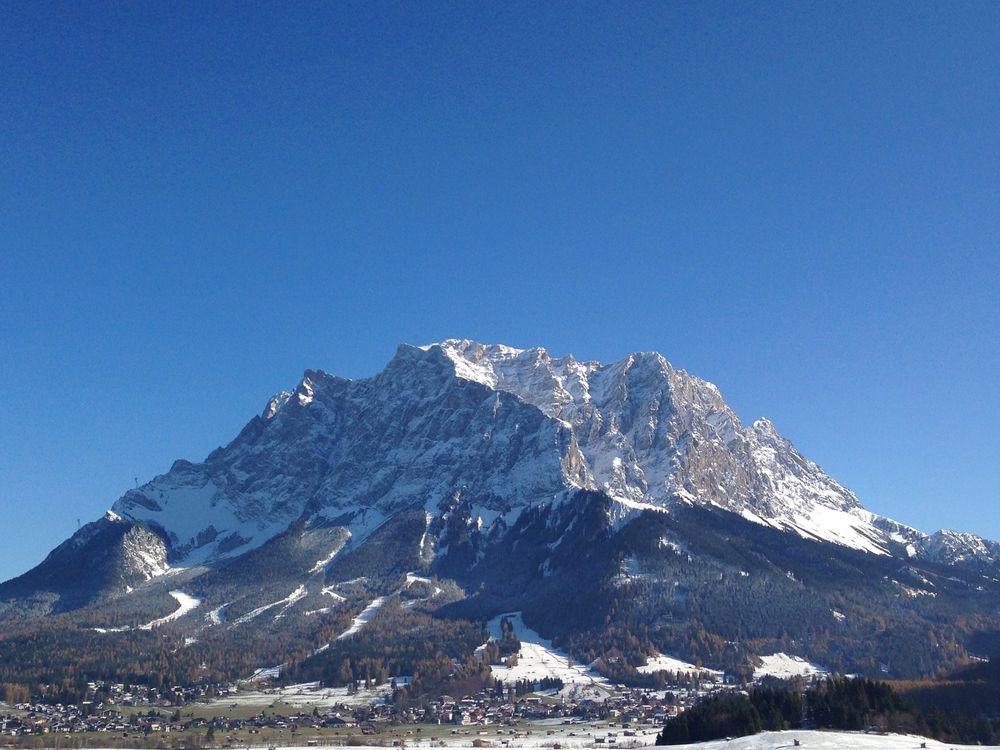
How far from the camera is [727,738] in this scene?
174m

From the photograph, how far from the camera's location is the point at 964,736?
17675cm

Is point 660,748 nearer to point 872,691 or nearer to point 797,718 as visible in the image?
point 797,718

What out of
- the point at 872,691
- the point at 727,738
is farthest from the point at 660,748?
the point at 872,691

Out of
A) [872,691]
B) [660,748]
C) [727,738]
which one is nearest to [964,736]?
[872,691]

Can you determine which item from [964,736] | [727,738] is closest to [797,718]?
[727,738]

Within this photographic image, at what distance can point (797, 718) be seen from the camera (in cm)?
18088

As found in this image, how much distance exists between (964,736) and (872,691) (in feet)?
50.3

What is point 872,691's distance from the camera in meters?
186

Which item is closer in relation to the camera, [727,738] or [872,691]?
[727,738]

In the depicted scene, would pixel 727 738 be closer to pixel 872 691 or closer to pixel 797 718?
pixel 797 718

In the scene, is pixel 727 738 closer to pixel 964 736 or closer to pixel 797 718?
pixel 797 718

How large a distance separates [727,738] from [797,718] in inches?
561

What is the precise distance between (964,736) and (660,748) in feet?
160

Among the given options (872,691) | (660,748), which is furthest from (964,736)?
(660,748)
